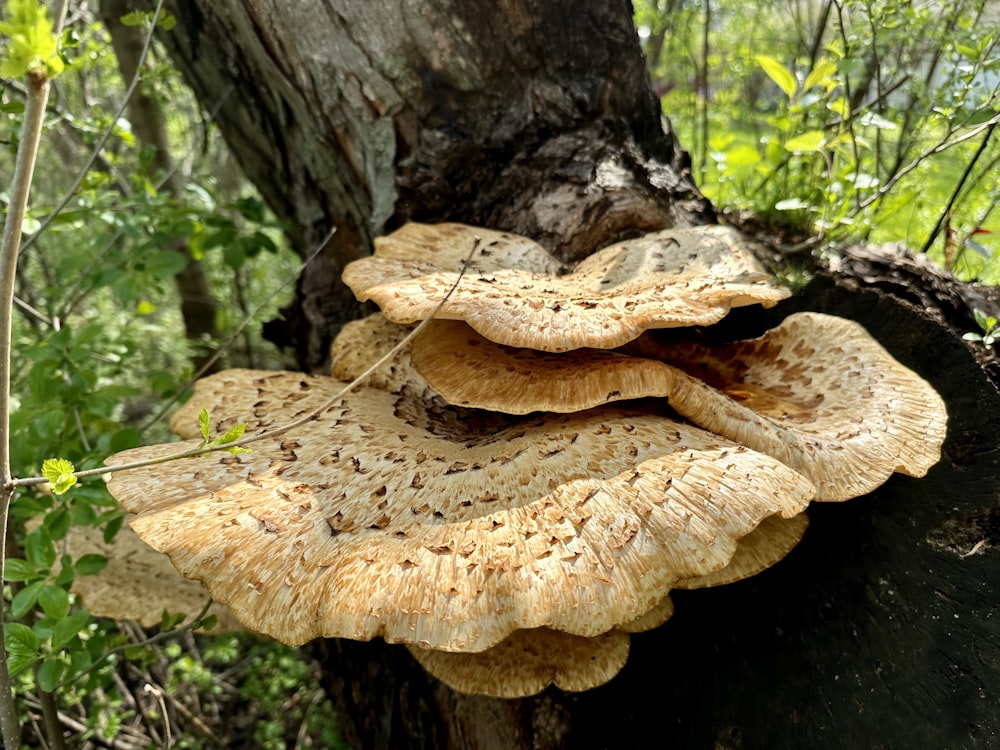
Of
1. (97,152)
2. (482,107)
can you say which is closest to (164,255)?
(97,152)

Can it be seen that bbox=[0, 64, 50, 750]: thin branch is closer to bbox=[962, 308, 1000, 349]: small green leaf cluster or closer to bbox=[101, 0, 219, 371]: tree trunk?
bbox=[101, 0, 219, 371]: tree trunk

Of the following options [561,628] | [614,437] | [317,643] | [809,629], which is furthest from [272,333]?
[809,629]

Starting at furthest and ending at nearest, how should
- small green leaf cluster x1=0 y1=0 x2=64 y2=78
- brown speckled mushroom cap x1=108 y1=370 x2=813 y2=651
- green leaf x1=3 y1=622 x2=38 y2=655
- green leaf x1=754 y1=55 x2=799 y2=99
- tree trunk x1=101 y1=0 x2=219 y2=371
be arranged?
tree trunk x1=101 y1=0 x2=219 y2=371 → green leaf x1=754 y1=55 x2=799 y2=99 → green leaf x1=3 y1=622 x2=38 y2=655 → brown speckled mushroom cap x1=108 y1=370 x2=813 y2=651 → small green leaf cluster x1=0 y1=0 x2=64 y2=78

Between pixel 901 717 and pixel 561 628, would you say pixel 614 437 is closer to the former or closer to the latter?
pixel 561 628

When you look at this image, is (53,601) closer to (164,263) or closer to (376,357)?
(376,357)

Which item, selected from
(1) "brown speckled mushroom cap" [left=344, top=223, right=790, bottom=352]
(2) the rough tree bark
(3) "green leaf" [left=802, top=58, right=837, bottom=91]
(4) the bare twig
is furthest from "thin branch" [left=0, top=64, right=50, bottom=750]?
(3) "green leaf" [left=802, top=58, right=837, bottom=91]

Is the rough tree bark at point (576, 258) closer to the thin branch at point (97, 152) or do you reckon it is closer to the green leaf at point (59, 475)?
the thin branch at point (97, 152)

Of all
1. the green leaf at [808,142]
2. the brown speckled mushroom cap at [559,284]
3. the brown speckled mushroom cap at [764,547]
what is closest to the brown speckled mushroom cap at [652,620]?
the brown speckled mushroom cap at [764,547]
